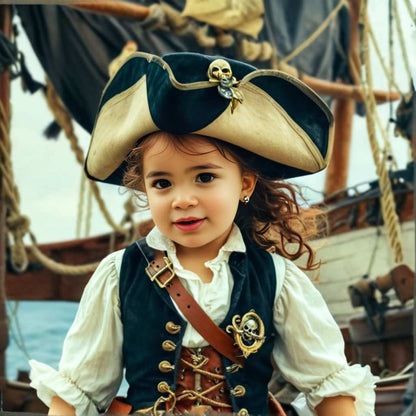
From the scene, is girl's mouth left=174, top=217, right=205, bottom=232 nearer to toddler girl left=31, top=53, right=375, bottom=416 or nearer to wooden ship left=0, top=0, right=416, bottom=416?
toddler girl left=31, top=53, right=375, bottom=416

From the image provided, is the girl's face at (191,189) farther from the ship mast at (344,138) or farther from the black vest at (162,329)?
the ship mast at (344,138)

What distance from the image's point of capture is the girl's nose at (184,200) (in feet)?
6.28

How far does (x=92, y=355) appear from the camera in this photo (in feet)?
6.49

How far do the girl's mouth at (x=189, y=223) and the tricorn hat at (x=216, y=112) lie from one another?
198 mm

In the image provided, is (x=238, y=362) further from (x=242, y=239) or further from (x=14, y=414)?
(x=14, y=414)

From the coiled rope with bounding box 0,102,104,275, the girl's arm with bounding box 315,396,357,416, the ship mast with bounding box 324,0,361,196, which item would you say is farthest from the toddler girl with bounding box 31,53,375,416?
the ship mast with bounding box 324,0,361,196

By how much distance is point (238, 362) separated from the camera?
1.97 metres

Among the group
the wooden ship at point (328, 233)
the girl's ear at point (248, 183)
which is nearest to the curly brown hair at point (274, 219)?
the girl's ear at point (248, 183)

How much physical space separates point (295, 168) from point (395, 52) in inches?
86.2

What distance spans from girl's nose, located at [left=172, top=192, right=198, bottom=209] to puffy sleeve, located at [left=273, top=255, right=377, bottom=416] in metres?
0.29

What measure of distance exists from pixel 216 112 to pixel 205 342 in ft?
1.77

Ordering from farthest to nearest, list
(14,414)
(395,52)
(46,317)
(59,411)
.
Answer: (46,317) → (395,52) → (59,411) → (14,414)

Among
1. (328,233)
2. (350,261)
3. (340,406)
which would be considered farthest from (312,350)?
(350,261)

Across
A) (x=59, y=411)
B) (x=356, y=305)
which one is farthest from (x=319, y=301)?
(x=356, y=305)
